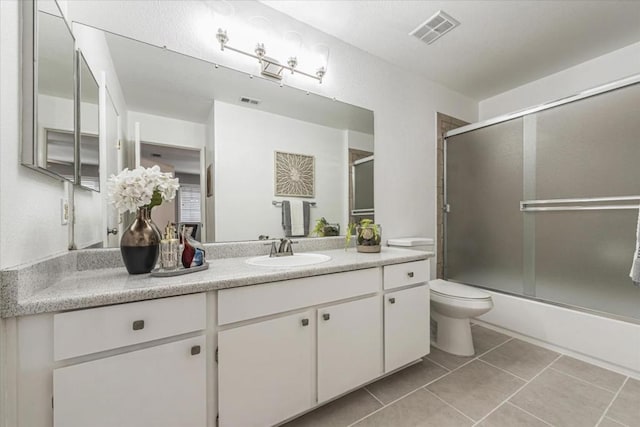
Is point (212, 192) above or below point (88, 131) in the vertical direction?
below

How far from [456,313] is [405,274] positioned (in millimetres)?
619

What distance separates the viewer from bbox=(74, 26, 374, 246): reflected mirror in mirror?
133cm

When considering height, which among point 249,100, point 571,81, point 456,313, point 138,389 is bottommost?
point 456,313

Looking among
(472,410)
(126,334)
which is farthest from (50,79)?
(472,410)

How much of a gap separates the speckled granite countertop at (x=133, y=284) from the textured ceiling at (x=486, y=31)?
167cm

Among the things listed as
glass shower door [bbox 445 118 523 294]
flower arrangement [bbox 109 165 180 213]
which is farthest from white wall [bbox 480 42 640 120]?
flower arrangement [bbox 109 165 180 213]

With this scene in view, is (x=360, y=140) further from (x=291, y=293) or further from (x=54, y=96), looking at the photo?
(x=54, y=96)

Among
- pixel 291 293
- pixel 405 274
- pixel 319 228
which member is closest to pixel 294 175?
pixel 319 228

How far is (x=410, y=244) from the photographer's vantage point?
2.11 meters

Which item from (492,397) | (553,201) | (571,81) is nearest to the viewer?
(492,397)

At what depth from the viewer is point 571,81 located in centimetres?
236

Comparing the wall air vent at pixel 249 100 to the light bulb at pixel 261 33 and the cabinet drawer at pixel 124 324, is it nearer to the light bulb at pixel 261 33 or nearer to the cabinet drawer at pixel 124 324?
the light bulb at pixel 261 33

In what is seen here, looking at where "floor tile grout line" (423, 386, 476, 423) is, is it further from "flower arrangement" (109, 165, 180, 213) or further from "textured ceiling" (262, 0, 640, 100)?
"textured ceiling" (262, 0, 640, 100)

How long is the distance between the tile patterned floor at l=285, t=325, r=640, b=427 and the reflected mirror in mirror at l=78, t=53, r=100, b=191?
1.52 meters
